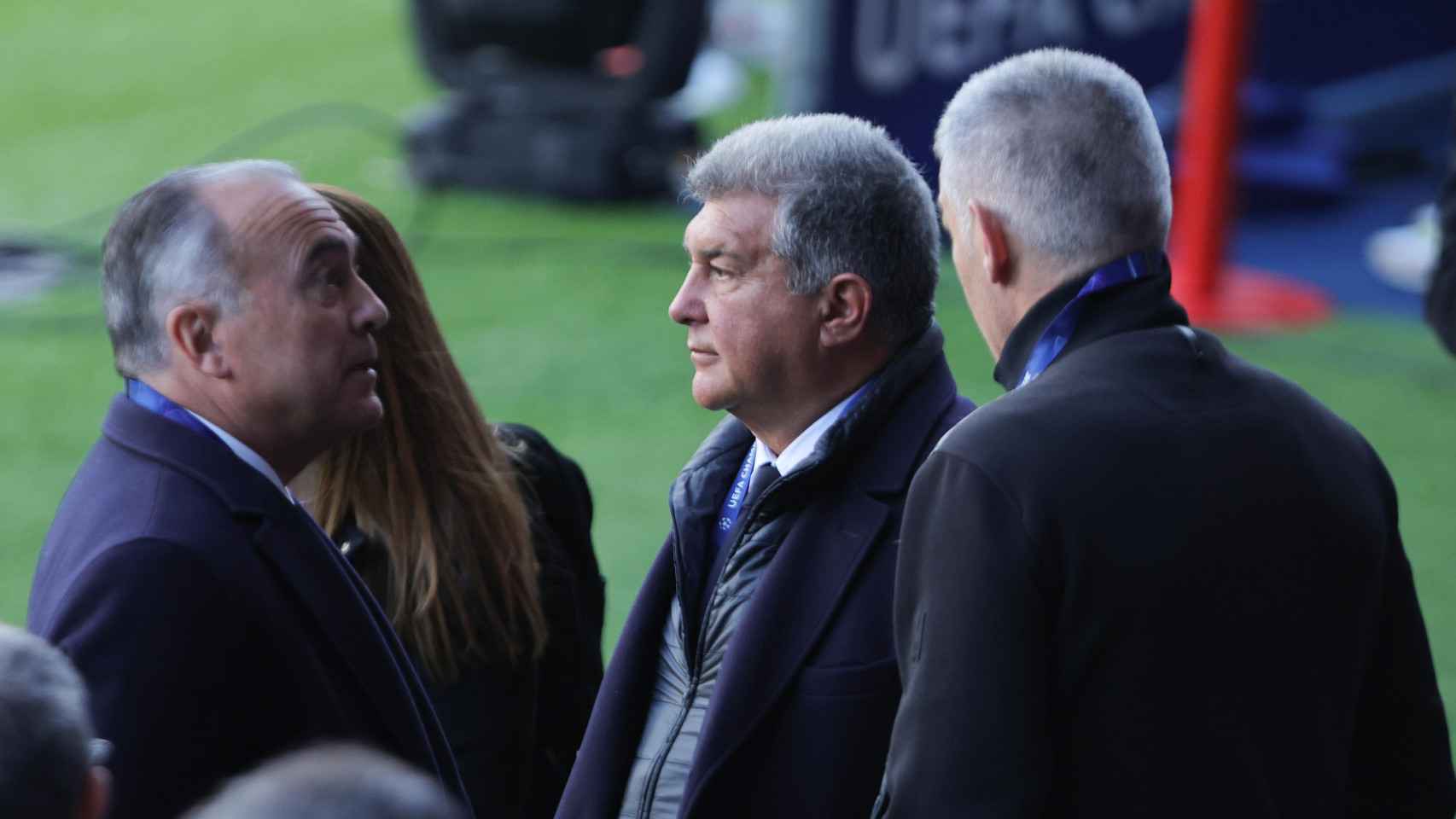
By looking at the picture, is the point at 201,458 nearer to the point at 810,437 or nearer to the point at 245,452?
the point at 245,452

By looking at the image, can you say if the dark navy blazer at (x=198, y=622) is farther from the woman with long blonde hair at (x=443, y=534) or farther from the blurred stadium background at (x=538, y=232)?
the blurred stadium background at (x=538, y=232)

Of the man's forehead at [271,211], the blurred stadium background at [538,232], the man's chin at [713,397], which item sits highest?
the man's forehead at [271,211]

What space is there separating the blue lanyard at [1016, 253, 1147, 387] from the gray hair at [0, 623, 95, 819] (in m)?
1.01

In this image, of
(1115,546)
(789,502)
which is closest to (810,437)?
(789,502)

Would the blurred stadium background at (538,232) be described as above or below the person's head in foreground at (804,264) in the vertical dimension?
below

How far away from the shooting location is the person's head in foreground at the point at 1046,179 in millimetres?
1982

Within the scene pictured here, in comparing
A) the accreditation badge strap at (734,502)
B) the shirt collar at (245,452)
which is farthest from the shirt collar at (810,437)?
the shirt collar at (245,452)

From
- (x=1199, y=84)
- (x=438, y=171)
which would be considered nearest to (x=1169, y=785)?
(x=1199, y=84)

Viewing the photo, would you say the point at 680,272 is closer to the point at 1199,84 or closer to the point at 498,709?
the point at 1199,84

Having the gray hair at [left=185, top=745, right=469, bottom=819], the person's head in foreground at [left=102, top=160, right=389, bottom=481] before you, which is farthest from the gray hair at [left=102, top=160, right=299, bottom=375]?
the gray hair at [left=185, top=745, right=469, bottom=819]

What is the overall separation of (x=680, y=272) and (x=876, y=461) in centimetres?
594

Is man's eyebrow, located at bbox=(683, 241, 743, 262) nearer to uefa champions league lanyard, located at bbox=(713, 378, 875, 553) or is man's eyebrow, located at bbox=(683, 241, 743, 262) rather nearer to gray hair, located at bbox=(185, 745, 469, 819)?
uefa champions league lanyard, located at bbox=(713, 378, 875, 553)

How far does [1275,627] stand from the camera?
192 centimetres

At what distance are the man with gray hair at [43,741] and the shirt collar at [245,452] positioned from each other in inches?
28.3
